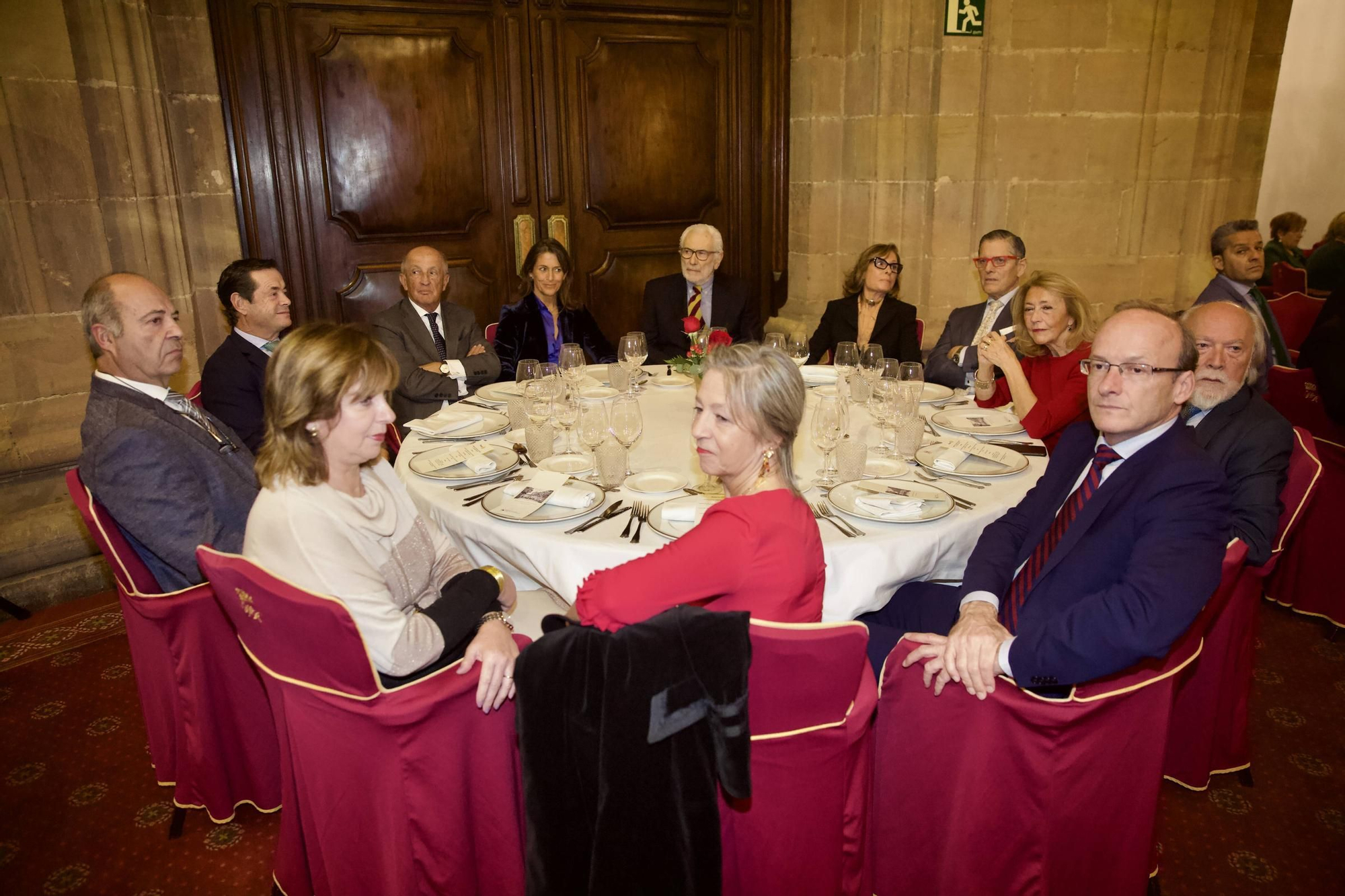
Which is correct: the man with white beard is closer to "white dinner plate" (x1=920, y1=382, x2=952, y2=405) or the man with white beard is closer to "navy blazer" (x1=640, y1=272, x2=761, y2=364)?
"white dinner plate" (x1=920, y1=382, x2=952, y2=405)

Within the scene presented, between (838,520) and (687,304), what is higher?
(687,304)

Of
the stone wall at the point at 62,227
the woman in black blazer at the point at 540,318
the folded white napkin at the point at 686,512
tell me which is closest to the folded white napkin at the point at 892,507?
the folded white napkin at the point at 686,512

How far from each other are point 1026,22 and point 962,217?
125cm

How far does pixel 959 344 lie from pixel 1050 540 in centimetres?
232

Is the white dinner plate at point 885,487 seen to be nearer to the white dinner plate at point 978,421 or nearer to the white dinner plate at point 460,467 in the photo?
the white dinner plate at point 978,421

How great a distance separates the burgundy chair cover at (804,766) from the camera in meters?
1.69

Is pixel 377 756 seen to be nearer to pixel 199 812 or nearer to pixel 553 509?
pixel 553 509

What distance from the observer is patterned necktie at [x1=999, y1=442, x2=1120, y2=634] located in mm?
2227

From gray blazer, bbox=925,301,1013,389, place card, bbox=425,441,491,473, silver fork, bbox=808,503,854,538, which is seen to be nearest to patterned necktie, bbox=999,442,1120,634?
silver fork, bbox=808,503,854,538

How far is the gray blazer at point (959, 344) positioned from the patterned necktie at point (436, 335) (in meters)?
2.42

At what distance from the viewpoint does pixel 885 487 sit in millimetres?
2664

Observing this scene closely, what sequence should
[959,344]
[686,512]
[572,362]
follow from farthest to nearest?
[959,344] → [572,362] → [686,512]

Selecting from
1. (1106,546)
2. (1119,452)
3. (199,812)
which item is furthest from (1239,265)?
(199,812)

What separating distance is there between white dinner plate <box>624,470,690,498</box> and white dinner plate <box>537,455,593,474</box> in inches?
7.8
